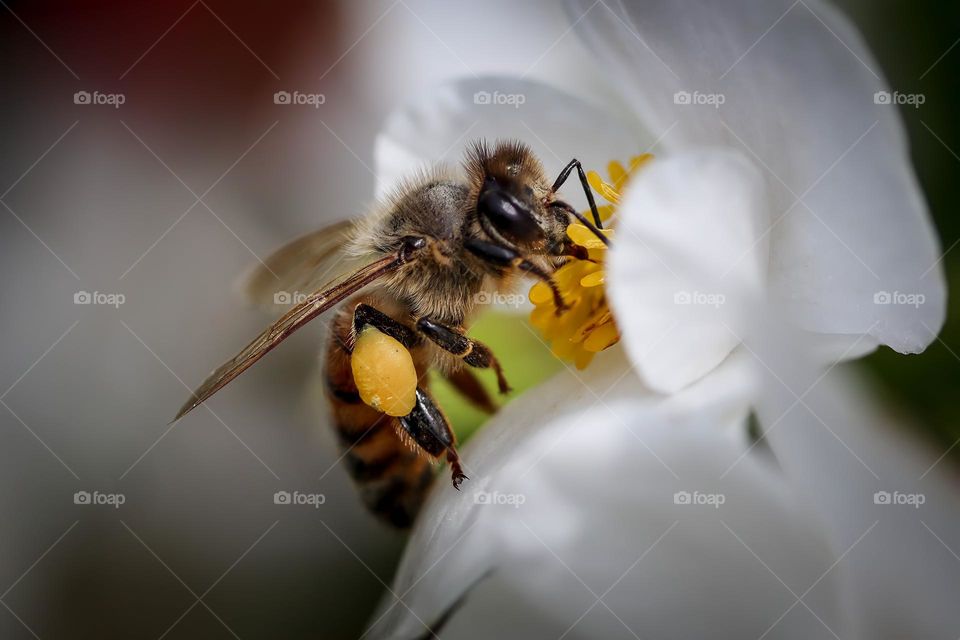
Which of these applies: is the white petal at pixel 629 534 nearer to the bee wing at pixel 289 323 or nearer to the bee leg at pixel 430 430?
the bee leg at pixel 430 430

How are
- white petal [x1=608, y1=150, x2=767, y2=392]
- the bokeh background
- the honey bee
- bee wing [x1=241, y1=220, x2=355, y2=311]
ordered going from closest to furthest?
white petal [x1=608, y1=150, x2=767, y2=392], the honey bee, bee wing [x1=241, y1=220, x2=355, y2=311], the bokeh background

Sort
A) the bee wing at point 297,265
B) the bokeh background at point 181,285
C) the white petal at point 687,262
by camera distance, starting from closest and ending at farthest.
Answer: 1. the white petal at point 687,262
2. the bee wing at point 297,265
3. the bokeh background at point 181,285

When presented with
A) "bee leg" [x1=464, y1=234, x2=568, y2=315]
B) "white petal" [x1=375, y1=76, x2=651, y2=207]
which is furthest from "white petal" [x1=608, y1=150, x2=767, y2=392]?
"white petal" [x1=375, y1=76, x2=651, y2=207]

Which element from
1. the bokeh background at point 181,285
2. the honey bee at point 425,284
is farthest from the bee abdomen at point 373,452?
the bokeh background at point 181,285

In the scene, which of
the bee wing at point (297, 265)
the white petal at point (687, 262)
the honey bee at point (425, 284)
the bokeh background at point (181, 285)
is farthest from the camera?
the bokeh background at point (181, 285)

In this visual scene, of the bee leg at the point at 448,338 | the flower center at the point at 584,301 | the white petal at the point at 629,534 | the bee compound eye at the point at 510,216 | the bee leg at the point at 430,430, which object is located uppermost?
the bee compound eye at the point at 510,216

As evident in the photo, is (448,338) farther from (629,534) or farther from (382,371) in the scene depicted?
(629,534)

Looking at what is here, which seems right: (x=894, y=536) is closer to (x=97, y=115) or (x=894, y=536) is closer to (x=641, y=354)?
(x=641, y=354)

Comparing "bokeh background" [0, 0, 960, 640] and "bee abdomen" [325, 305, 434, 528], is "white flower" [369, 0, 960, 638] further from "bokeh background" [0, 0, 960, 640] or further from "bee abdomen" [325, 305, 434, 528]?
"bokeh background" [0, 0, 960, 640]
